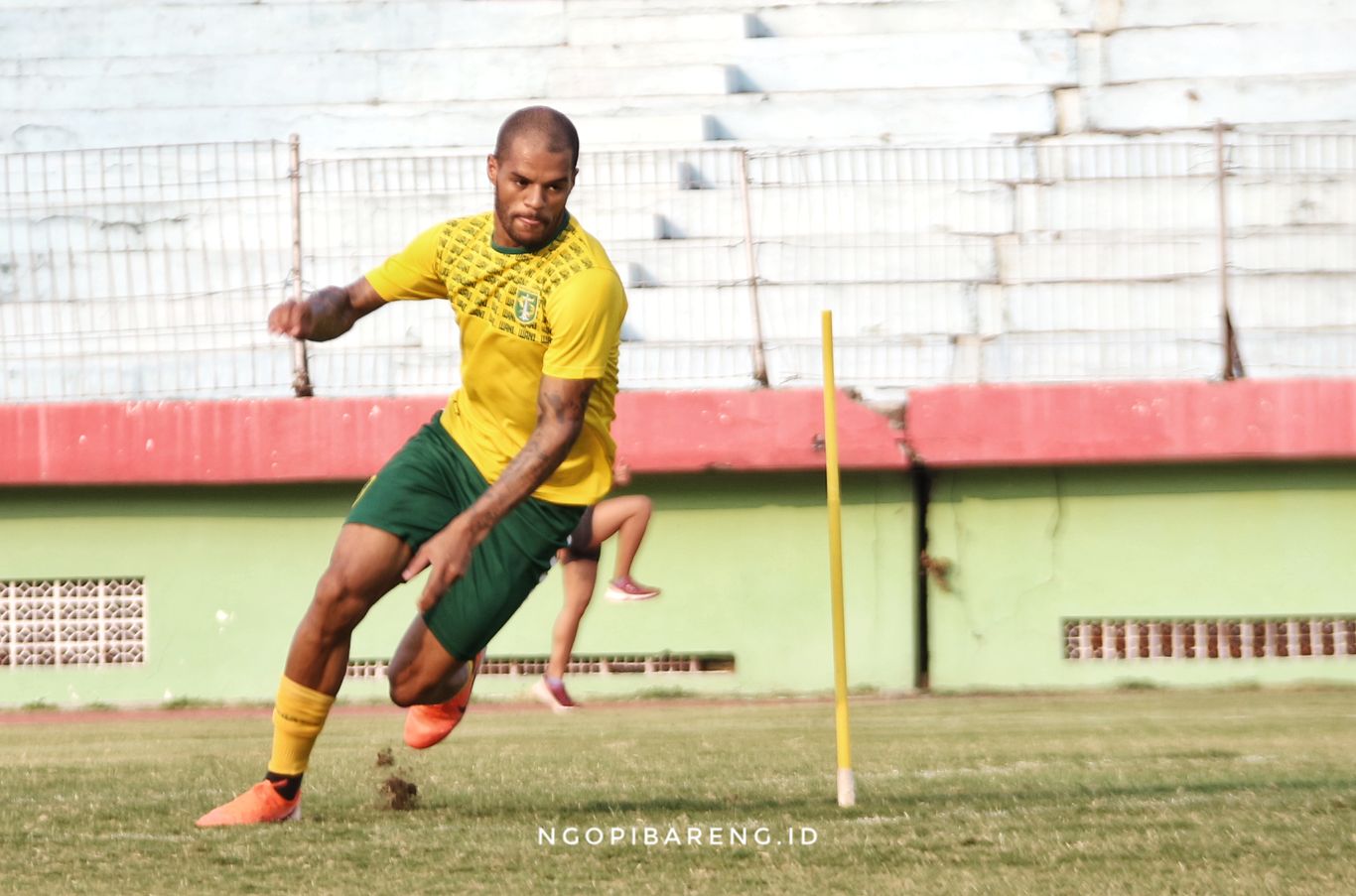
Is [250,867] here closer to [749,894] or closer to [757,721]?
[749,894]

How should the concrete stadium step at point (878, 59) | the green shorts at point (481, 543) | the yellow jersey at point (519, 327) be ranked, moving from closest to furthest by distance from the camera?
the yellow jersey at point (519, 327), the green shorts at point (481, 543), the concrete stadium step at point (878, 59)

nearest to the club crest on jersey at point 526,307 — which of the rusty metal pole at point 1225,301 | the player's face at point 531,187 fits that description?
the player's face at point 531,187

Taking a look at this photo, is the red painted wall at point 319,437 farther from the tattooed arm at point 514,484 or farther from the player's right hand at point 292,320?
the tattooed arm at point 514,484

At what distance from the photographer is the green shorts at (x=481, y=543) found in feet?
18.1

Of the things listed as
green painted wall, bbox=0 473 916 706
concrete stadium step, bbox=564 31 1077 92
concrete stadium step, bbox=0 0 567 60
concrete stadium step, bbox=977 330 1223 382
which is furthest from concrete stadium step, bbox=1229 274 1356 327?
concrete stadium step, bbox=0 0 567 60

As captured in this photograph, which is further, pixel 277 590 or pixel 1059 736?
pixel 277 590

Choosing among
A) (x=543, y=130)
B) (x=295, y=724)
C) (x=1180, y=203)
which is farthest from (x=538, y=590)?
(x=543, y=130)

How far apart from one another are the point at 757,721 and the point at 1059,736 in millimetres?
1843

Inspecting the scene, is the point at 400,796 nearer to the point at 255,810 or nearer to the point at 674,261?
→ the point at 255,810

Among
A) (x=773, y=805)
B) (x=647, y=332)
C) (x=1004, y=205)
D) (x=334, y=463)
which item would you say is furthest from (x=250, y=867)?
(x=1004, y=205)

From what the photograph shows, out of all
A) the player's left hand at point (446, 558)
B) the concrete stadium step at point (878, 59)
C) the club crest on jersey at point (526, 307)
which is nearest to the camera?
the player's left hand at point (446, 558)

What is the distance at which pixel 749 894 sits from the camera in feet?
13.8

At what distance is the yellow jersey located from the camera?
5172 millimetres

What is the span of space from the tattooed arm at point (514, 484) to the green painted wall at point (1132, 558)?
6.52 meters
